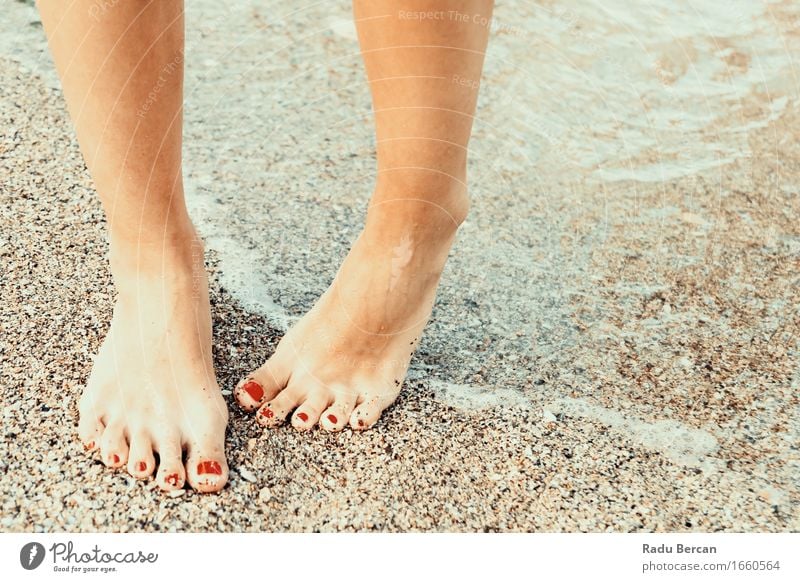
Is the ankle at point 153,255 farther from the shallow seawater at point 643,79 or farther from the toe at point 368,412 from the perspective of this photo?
the shallow seawater at point 643,79

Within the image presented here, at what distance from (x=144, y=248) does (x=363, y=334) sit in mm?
360

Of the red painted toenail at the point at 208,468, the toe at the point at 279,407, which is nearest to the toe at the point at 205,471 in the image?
the red painted toenail at the point at 208,468

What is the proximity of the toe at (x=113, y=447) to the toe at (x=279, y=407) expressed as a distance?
0.21 meters

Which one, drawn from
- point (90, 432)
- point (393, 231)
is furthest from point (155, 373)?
point (393, 231)

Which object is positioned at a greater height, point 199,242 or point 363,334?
point 199,242

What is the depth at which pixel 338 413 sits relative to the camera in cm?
137

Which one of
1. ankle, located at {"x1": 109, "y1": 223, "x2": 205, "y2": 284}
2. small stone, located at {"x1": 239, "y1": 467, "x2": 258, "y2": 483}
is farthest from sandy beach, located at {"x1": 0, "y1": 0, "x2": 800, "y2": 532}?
ankle, located at {"x1": 109, "y1": 223, "x2": 205, "y2": 284}

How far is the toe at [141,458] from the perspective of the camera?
1232mm

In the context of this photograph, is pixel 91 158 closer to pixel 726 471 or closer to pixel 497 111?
pixel 726 471

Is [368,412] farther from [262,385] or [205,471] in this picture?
[205,471]

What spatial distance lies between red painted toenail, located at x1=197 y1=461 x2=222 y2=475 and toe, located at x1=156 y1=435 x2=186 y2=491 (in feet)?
0.08
